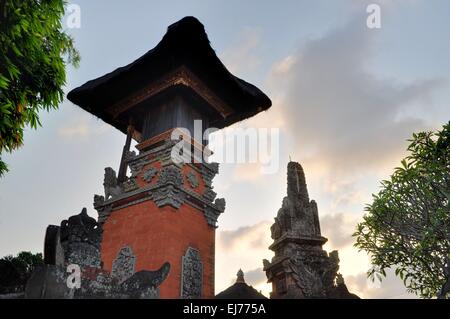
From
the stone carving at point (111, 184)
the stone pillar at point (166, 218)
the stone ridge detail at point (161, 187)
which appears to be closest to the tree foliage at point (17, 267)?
the stone carving at point (111, 184)

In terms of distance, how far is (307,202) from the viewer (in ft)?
38.8

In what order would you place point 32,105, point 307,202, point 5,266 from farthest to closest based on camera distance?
point 5,266 → point 307,202 → point 32,105

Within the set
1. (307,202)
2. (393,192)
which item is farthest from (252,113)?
(393,192)

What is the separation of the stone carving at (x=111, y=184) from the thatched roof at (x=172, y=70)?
269 cm

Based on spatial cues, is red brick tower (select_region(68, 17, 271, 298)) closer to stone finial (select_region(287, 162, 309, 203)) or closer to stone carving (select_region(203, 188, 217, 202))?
stone carving (select_region(203, 188, 217, 202))

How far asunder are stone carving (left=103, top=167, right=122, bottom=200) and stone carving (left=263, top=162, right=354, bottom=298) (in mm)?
5721

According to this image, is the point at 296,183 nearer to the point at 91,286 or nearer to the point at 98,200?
the point at 98,200

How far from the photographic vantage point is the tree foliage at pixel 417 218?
8711 mm

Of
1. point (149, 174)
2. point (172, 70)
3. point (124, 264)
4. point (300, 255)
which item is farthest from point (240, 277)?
point (172, 70)

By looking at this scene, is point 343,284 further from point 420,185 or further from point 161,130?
point 161,130

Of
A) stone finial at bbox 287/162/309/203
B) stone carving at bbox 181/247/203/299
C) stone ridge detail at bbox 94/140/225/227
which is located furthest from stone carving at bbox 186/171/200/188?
stone finial at bbox 287/162/309/203

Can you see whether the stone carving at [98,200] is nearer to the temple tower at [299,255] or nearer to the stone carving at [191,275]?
the stone carving at [191,275]

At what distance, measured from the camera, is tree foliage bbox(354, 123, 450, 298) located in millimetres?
8711
